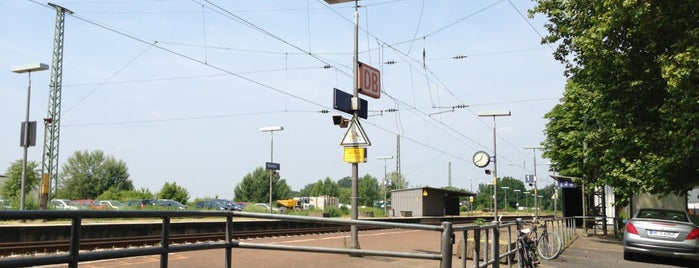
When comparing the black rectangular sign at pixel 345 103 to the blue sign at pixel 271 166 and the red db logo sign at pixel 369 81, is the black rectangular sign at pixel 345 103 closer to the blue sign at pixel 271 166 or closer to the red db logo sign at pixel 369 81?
the red db logo sign at pixel 369 81

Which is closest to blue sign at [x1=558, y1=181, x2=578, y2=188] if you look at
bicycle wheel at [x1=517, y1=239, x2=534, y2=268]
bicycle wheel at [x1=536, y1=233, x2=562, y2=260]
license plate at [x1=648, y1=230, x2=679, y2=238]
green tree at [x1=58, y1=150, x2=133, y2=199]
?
license plate at [x1=648, y1=230, x2=679, y2=238]

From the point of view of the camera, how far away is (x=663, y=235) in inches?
555

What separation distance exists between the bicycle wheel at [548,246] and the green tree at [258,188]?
300 ft

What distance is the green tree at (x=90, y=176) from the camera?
262 ft

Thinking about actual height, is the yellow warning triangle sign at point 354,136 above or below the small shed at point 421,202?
above

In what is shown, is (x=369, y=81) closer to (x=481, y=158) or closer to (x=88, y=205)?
(x=481, y=158)

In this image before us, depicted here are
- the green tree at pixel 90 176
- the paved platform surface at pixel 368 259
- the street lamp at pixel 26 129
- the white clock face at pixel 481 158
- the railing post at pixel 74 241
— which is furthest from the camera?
the green tree at pixel 90 176

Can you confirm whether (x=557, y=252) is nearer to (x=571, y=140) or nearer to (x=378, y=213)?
(x=571, y=140)

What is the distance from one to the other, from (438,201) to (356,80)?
38.6m

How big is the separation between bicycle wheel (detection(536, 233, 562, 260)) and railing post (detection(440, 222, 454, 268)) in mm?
10046

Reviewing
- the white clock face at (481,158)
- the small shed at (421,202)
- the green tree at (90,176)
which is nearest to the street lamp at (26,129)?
the white clock face at (481,158)

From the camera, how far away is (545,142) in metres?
44.4

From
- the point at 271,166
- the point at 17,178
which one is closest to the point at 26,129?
the point at 271,166

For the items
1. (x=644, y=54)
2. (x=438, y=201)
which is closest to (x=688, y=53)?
(x=644, y=54)
